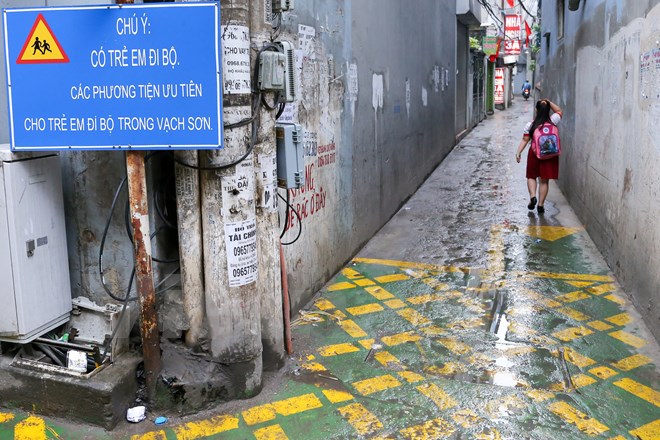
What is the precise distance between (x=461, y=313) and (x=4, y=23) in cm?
440

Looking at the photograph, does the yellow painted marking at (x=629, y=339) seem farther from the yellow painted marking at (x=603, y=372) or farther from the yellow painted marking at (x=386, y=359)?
the yellow painted marking at (x=386, y=359)

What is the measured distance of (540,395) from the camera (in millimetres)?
4371

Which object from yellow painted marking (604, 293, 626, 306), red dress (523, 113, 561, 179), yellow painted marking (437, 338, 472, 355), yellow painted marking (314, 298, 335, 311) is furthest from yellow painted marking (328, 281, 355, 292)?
red dress (523, 113, 561, 179)

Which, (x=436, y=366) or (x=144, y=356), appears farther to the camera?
(x=436, y=366)

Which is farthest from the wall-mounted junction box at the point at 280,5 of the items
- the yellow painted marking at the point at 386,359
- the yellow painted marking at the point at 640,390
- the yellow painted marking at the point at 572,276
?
the yellow painted marking at the point at 572,276

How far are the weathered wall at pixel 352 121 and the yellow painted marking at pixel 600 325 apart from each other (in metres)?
2.65

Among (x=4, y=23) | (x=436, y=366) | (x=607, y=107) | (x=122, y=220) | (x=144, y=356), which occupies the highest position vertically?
(x=4, y=23)

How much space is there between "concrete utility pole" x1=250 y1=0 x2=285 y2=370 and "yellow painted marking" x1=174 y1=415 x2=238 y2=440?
69 cm

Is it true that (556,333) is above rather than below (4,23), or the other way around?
below

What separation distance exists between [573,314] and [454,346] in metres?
1.44

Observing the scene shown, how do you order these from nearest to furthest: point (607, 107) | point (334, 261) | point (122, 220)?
point (122, 220)
point (334, 261)
point (607, 107)

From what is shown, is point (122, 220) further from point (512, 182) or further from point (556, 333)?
point (512, 182)

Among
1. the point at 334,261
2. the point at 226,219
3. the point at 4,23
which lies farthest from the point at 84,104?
the point at 334,261

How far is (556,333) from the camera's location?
546 centimetres
